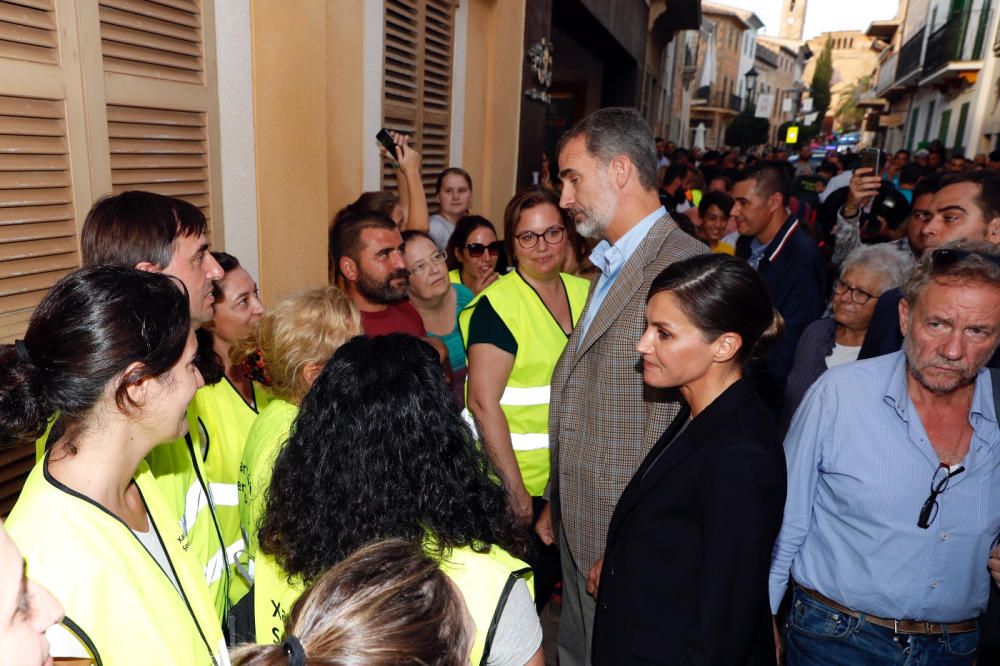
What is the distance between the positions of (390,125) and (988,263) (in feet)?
14.7

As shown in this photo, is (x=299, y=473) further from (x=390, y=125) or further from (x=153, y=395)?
(x=390, y=125)

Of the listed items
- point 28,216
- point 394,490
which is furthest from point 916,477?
point 28,216

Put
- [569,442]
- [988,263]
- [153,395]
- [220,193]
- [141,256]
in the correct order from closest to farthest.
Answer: [153,395], [988,263], [141,256], [569,442], [220,193]

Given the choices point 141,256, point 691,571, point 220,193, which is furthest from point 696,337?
point 220,193

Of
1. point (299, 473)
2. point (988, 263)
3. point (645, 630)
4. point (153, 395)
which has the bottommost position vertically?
point (645, 630)

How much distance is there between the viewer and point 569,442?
93.8 inches

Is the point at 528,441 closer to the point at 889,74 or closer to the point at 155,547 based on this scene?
the point at 155,547

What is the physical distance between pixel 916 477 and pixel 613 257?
117cm

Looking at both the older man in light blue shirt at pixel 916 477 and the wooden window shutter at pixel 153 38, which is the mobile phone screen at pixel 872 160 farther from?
the wooden window shutter at pixel 153 38

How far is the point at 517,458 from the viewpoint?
2.93 meters

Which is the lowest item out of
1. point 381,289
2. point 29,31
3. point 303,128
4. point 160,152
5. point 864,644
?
point 864,644

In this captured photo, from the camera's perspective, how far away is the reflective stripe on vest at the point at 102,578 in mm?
1234

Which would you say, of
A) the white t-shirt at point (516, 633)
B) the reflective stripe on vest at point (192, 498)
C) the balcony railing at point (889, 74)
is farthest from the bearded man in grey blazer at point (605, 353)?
the balcony railing at point (889, 74)

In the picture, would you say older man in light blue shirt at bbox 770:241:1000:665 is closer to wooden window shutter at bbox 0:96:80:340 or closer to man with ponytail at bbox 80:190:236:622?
man with ponytail at bbox 80:190:236:622
